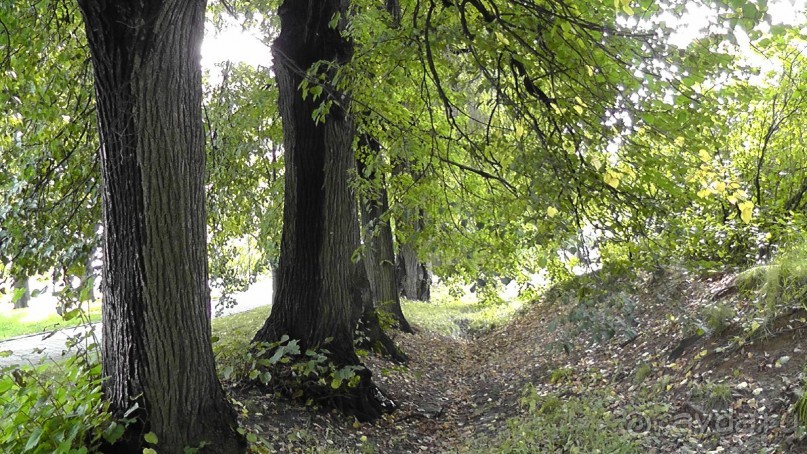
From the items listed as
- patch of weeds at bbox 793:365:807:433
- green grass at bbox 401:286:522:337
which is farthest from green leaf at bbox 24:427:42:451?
green grass at bbox 401:286:522:337

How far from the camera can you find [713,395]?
5656 mm

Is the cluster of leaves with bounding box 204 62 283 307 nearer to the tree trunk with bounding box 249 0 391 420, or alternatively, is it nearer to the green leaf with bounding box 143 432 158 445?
the tree trunk with bounding box 249 0 391 420

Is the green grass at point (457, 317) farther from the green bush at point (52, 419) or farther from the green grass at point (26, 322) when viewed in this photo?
the green bush at point (52, 419)

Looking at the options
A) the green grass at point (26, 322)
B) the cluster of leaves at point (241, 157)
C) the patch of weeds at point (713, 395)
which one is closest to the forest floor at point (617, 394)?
the patch of weeds at point (713, 395)

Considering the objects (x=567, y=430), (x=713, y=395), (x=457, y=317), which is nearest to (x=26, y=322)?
(x=457, y=317)

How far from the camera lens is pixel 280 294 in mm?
7145

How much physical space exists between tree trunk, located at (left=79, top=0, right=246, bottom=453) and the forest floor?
1.02 m

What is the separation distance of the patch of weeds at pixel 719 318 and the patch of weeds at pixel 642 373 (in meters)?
0.79

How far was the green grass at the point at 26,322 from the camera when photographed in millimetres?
15171

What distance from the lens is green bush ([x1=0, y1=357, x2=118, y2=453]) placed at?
3.81 m

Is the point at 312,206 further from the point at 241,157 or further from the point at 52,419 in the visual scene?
the point at 52,419

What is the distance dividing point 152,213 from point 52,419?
1387 millimetres

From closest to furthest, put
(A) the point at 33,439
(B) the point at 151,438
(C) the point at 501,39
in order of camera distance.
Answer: (A) the point at 33,439 < (B) the point at 151,438 < (C) the point at 501,39

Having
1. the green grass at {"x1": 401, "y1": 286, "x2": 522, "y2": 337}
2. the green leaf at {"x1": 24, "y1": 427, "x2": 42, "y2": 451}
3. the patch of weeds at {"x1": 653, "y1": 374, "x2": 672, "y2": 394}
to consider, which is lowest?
the patch of weeds at {"x1": 653, "y1": 374, "x2": 672, "y2": 394}
